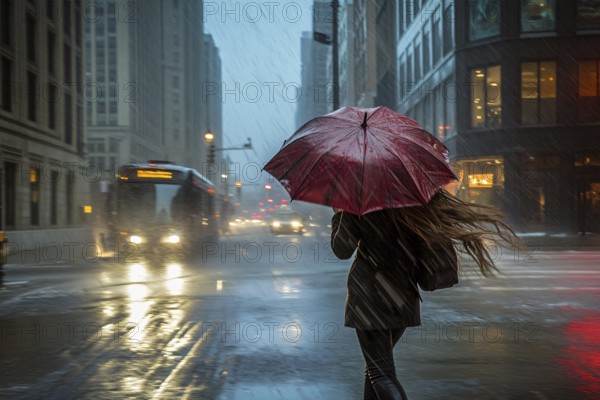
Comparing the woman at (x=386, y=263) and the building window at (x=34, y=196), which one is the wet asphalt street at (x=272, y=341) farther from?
the building window at (x=34, y=196)

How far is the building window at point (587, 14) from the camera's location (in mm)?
33375

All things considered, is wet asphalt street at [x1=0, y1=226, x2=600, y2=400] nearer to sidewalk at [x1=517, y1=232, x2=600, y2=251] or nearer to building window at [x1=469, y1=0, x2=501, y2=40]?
sidewalk at [x1=517, y1=232, x2=600, y2=251]

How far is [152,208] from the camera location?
72.8 ft

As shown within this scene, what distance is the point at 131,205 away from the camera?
2200cm

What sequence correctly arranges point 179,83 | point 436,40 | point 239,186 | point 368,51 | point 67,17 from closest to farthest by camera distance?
1. point 436,40
2. point 239,186
3. point 67,17
4. point 368,51
5. point 179,83

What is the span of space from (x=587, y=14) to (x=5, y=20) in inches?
1240

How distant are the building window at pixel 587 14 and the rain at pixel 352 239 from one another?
11 centimetres

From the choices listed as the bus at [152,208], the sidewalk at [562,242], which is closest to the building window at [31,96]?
the bus at [152,208]

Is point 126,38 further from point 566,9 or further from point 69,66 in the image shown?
point 566,9

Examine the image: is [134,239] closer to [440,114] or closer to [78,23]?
[440,114]

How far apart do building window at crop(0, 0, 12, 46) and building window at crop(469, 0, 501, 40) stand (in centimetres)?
2584

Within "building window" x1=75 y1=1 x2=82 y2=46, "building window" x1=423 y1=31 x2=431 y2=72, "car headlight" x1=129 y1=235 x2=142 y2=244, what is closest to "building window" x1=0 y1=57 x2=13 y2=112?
"building window" x1=75 y1=1 x2=82 y2=46

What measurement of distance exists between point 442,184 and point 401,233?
1.25ft

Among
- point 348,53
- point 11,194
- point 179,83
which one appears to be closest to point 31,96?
point 11,194
